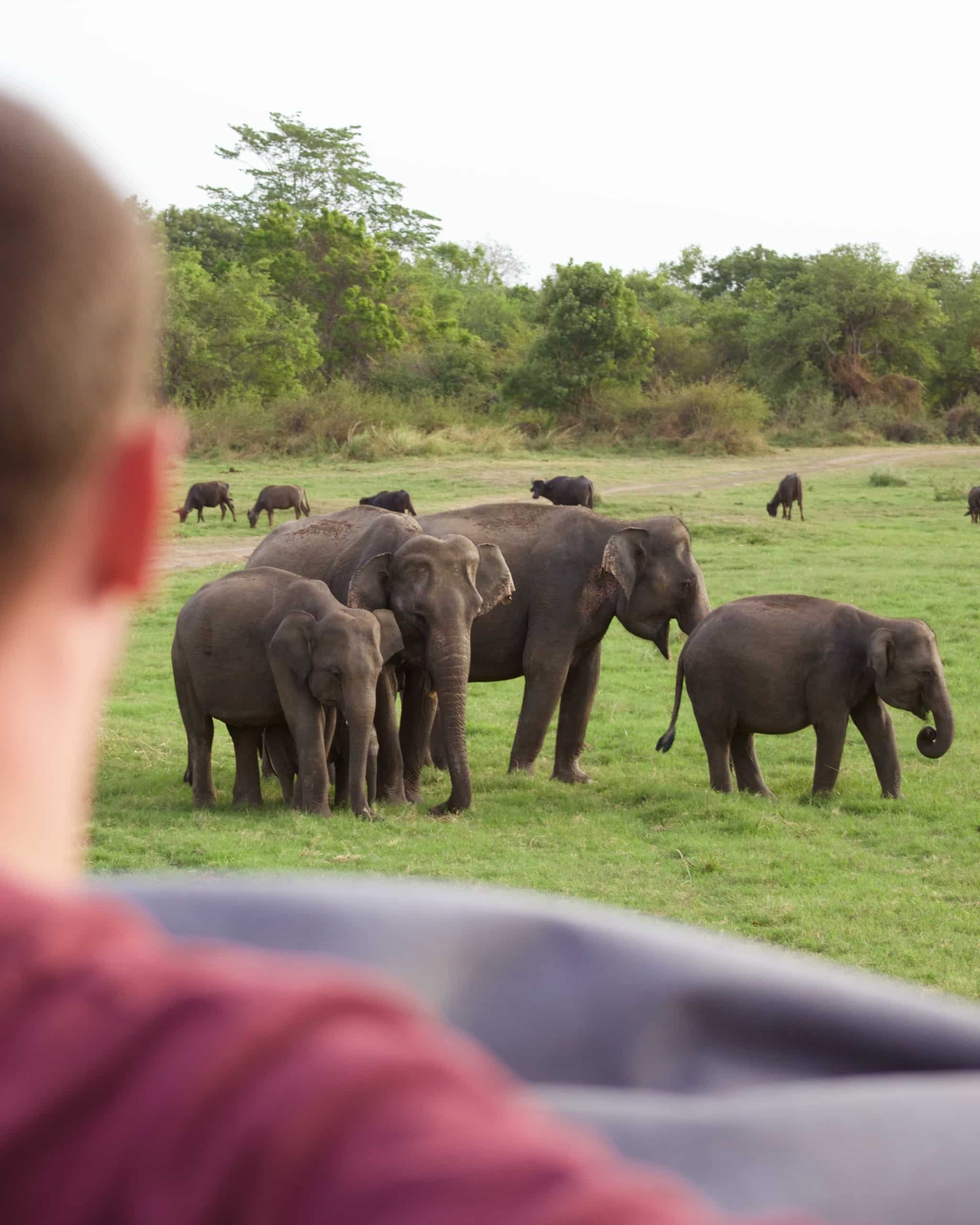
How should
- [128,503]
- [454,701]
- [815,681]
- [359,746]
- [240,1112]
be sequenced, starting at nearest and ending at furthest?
[240,1112] < [128,503] < [359,746] < [454,701] < [815,681]

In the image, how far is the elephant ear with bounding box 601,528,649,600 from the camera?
880 cm

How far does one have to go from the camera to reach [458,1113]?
16.6 inches

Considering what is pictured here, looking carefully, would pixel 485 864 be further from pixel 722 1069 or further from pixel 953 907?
pixel 722 1069

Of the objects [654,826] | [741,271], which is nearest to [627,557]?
[654,826]

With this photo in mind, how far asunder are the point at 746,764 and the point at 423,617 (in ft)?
6.88

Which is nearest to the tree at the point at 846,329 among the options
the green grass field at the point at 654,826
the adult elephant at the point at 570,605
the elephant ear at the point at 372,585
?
the green grass field at the point at 654,826

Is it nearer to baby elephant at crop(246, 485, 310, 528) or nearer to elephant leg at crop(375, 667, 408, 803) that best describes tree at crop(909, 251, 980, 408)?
baby elephant at crop(246, 485, 310, 528)

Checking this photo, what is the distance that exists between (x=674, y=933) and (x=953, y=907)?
5594 millimetres

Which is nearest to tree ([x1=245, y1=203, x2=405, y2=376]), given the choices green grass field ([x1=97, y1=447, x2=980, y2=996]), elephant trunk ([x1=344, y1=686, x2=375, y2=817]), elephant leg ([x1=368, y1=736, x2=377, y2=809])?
green grass field ([x1=97, y1=447, x2=980, y2=996])

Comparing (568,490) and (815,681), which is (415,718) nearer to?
(815,681)

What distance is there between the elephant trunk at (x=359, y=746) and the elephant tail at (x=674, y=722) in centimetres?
199

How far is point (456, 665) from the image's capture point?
7.87m

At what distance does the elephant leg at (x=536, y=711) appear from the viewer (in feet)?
28.8

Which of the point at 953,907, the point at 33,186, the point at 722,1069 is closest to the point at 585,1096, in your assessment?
the point at 722,1069
